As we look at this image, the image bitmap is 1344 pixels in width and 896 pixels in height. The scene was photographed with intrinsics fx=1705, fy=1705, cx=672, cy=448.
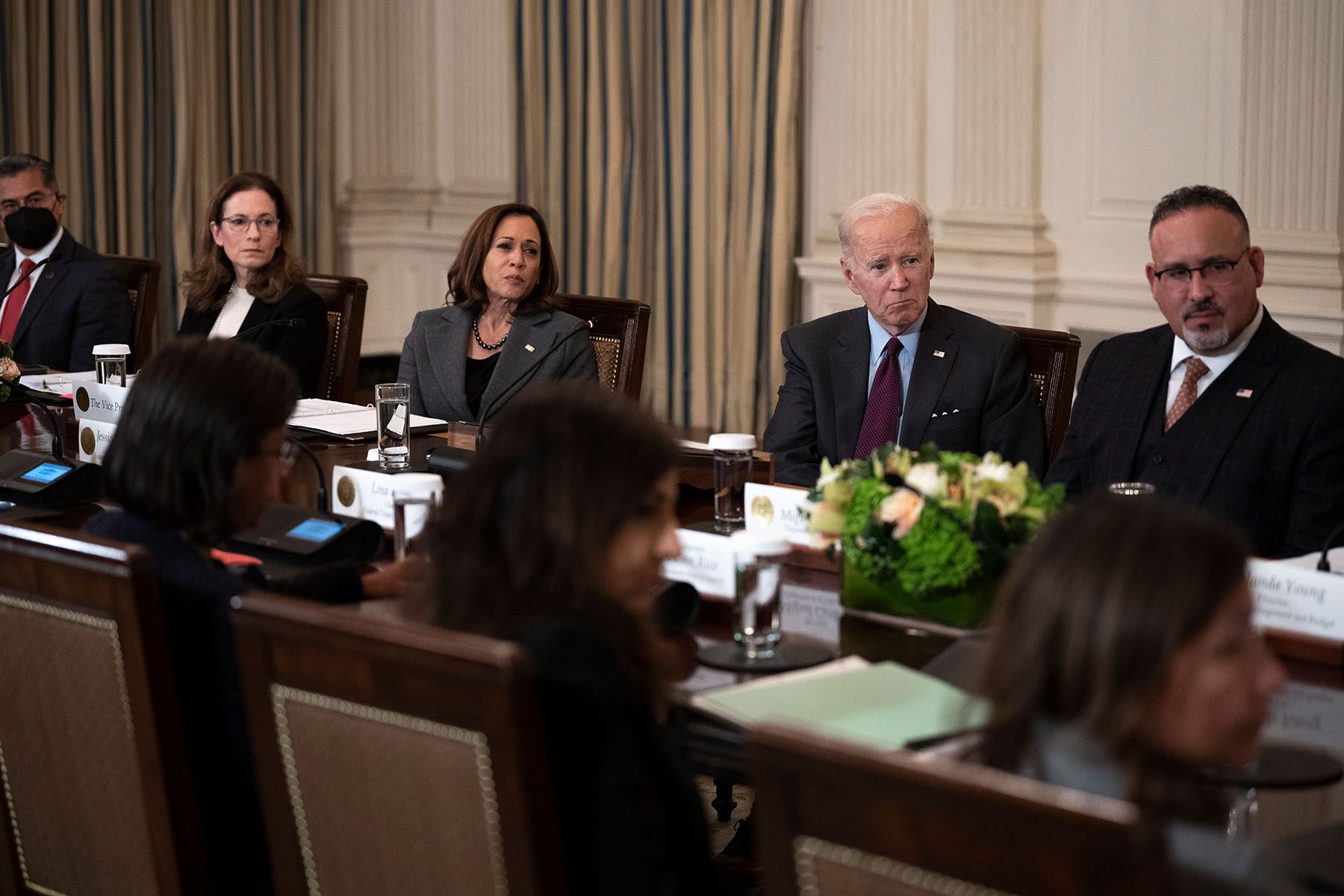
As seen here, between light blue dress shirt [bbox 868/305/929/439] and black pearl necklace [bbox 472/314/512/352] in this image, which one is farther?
black pearl necklace [bbox 472/314/512/352]

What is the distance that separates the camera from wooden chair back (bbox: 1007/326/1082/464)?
11.9 feet

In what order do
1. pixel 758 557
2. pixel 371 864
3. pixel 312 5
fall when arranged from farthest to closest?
1. pixel 312 5
2. pixel 758 557
3. pixel 371 864

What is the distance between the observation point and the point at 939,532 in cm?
219

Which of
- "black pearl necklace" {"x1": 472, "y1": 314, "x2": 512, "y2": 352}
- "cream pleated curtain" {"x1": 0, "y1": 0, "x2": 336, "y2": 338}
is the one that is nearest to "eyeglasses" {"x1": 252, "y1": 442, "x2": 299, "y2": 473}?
"black pearl necklace" {"x1": 472, "y1": 314, "x2": 512, "y2": 352}

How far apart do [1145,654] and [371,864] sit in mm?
773

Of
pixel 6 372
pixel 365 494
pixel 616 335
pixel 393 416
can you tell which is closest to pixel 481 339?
pixel 616 335

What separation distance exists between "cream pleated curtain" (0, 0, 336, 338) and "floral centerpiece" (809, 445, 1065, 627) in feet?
18.4

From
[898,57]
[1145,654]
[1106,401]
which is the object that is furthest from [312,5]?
[1145,654]

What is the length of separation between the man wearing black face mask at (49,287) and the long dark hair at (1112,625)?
4277 millimetres

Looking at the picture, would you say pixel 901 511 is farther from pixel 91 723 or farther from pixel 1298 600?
pixel 91 723

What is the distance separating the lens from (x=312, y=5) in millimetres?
7730

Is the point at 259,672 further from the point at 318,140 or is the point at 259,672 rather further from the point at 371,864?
the point at 318,140

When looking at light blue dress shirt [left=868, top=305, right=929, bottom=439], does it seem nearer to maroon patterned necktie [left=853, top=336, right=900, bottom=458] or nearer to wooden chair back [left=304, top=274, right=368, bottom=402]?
maroon patterned necktie [left=853, top=336, right=900, bottom=458]

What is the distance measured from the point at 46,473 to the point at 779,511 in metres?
1.33
